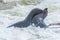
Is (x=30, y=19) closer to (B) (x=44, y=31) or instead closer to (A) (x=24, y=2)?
(B) (x=44, y=31)

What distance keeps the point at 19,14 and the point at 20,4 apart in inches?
85.8

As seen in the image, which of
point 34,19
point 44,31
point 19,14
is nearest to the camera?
point 44,31

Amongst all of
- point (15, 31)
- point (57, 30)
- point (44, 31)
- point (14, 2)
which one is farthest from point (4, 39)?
point (14, 2)

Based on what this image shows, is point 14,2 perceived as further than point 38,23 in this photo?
Yes

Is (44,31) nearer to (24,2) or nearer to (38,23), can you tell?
(38,23)

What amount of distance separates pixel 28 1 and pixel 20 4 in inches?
17.9

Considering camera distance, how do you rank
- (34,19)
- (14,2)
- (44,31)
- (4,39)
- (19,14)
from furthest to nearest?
(14,2) → (19,14) → (34,19) → (44,31) → (4,39)

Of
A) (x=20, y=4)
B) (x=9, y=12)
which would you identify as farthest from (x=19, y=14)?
(x=20, y=4)

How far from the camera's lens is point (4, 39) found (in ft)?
14.4

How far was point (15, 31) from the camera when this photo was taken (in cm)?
487

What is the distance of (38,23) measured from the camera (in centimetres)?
502

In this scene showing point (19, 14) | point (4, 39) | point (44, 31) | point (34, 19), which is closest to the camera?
point (4, 39)

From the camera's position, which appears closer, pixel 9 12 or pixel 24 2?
pixel 9 12

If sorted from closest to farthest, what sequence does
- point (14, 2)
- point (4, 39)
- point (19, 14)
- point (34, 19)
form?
point (4, 39)
point (34, 19)
point (19, 14)
point (14, 2)
